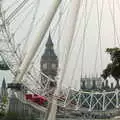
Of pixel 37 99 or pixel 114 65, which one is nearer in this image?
pixel 37 99

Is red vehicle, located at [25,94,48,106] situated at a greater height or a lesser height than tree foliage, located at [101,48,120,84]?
lesser

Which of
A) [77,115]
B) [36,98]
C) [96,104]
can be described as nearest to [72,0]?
[77,115]

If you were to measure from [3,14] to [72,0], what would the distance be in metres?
32.1

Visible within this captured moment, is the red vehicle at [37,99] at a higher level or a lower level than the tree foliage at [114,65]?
lower

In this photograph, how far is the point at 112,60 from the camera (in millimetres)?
72062

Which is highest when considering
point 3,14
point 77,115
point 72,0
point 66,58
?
point 3,14

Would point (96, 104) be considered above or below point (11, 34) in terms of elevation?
below

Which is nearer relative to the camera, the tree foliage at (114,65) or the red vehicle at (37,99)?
the red vehicle at (37,99)

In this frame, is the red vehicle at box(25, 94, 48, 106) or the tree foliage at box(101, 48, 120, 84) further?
the tree foliage at box(101, 48, 120, 84)

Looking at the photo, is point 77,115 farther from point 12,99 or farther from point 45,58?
point 45,58

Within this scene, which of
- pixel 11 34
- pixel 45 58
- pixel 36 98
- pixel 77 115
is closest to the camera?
pixel 77 115

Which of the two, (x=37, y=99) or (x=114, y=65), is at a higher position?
(x=114, y=65)

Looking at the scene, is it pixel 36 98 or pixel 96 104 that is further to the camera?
pixel 36 98

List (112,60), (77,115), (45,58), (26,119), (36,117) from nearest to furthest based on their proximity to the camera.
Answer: (26,119)
(36,117)
(77,115)
(112,60)
(45,58)
